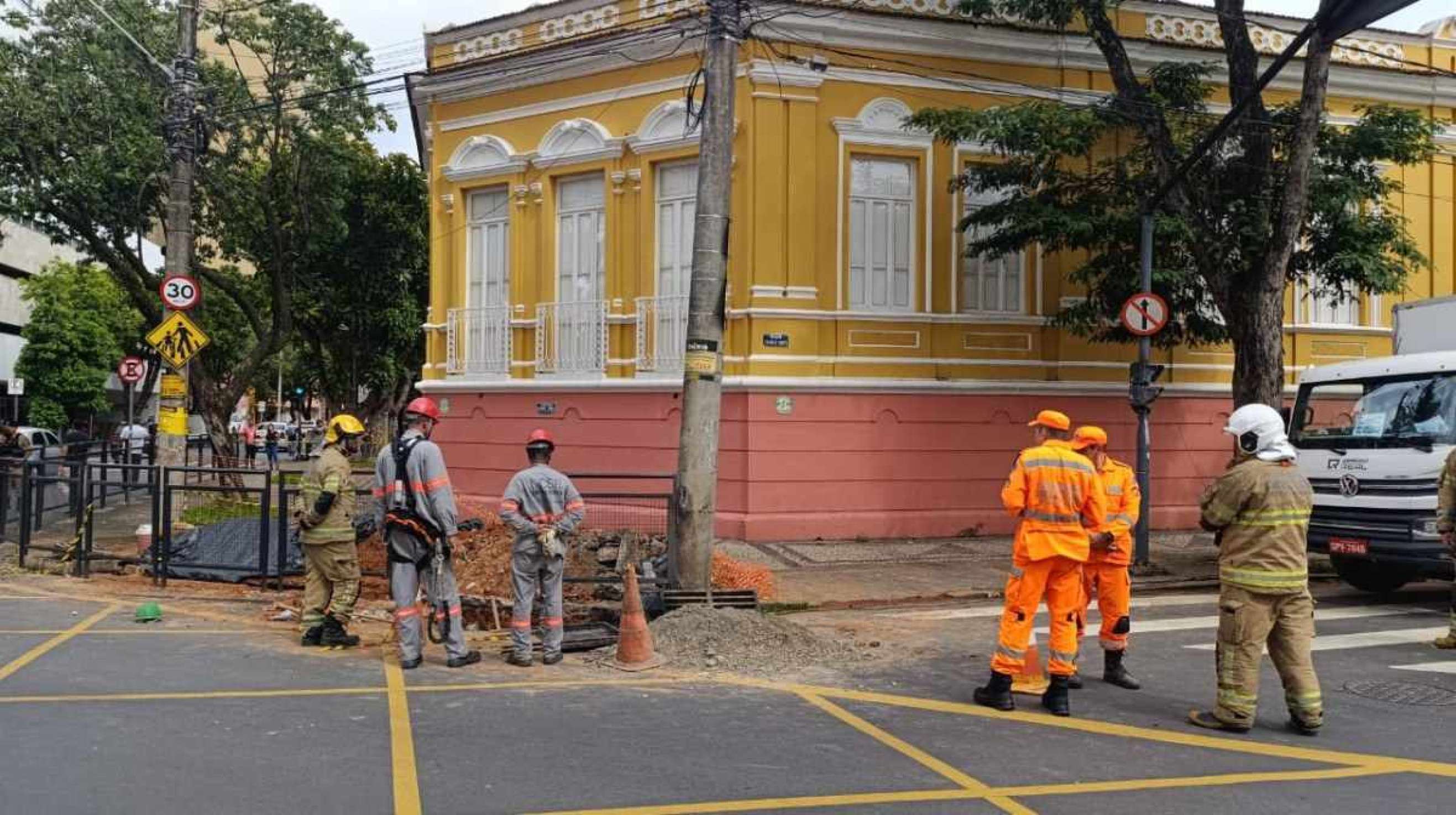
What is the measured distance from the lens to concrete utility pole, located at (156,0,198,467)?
587 inches

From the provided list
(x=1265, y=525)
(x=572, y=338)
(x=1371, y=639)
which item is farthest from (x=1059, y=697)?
(x=572, y=338)

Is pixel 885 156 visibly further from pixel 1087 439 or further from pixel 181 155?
pixel 1087 439

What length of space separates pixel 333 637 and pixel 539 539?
1942 millimetres

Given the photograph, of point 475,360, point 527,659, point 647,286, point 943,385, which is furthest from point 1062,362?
point 527,659

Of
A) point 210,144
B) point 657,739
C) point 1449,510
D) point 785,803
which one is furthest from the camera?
point 210,144

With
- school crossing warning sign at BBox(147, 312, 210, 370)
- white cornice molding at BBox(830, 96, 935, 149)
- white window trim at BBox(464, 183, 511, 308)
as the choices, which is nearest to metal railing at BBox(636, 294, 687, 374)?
white window trim at BBox(464, 183, 511, 308)

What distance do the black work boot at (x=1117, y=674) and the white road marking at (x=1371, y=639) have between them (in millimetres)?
1650

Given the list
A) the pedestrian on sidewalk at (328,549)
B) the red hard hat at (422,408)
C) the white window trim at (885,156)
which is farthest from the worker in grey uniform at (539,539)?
the white window trim at (885,156)

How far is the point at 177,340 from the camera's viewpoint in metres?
14.1

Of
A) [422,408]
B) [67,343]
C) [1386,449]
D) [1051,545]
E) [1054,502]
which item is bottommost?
[1051,545]

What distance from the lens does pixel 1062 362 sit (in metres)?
17.1

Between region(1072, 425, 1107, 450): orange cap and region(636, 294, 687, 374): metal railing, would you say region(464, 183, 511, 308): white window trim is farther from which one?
region(1072, 425, 1107, 450): orange cap

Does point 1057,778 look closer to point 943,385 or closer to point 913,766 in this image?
point 913,766

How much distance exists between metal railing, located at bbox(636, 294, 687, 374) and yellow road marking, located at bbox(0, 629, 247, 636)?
7687mm
